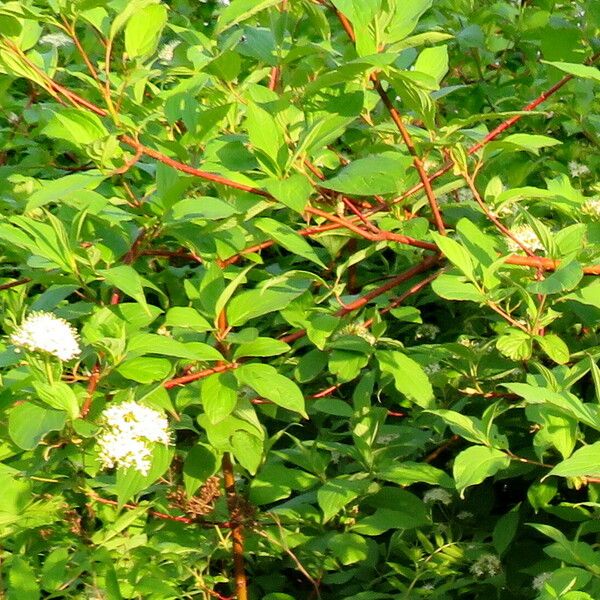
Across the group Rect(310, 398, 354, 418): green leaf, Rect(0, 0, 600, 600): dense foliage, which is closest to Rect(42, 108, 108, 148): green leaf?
Rect(0, 0, 600, 600): dense foliage

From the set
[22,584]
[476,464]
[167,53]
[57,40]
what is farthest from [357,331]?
[57,40]

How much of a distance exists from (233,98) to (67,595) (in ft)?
2.52

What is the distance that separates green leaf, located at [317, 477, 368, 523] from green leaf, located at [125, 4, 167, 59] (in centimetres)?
64

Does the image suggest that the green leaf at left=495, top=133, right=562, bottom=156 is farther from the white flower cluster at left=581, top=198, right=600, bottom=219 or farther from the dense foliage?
the white flower cluster at left=581, top=198, right=600, bottom=219

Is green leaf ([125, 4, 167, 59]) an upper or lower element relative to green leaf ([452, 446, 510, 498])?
upper

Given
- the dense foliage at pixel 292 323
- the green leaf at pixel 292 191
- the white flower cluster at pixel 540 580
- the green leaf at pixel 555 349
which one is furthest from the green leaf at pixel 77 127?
the white flower cluster at pixel 540 580

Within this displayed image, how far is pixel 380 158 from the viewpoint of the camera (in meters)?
1.39

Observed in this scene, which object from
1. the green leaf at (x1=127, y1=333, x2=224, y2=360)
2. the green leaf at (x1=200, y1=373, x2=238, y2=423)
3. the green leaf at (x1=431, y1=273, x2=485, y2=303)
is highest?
the green leaf at (x1=431, y1=273, x2=485, y2=303)

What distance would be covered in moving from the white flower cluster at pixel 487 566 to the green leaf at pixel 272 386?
1.70 feet

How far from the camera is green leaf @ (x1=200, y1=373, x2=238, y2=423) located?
1.33 metres

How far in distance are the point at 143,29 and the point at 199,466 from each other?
60 centimetres

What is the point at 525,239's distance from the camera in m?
1.55

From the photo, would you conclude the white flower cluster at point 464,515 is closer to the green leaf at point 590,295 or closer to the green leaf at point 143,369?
the green leaf at point 590,295

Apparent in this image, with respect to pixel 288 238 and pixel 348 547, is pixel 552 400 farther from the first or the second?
pixel 348 547
